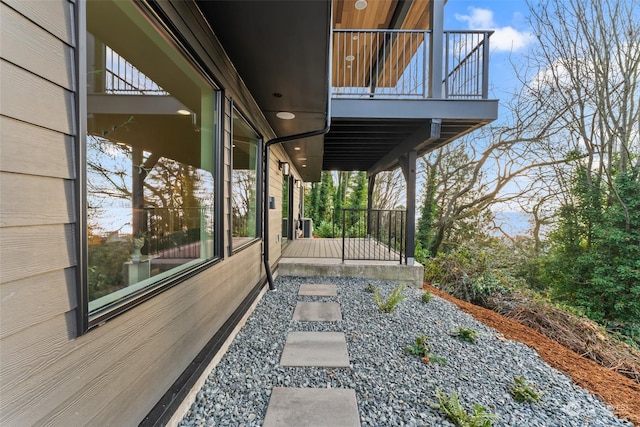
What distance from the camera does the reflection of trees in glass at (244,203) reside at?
288cm

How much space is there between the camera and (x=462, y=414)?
156cm

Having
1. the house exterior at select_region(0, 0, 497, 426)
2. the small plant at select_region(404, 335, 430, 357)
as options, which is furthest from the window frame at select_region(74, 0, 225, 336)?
the small plant at select_region(404, 335, 430, 357)

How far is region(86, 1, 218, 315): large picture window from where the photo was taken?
1272 mm

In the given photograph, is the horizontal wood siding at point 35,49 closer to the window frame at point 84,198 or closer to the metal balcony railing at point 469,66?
the window frame at point 84,198

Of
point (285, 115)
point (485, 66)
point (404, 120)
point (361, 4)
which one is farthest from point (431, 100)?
point (285, 115)

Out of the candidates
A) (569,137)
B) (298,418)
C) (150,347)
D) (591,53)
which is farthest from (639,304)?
(150,347)

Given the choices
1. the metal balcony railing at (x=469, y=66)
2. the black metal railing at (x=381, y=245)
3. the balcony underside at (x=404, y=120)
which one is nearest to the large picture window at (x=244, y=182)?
the balcony underside at (x=404, y=120)

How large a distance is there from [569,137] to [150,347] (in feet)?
32.5

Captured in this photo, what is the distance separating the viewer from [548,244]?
7.34 m

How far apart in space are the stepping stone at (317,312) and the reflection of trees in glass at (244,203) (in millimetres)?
1071

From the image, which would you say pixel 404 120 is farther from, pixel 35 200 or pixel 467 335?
pixel 35 200

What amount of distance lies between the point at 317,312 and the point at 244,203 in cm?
150

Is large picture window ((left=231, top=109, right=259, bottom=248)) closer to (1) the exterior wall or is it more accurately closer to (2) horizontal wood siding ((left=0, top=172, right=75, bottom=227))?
(1) the exterior wall

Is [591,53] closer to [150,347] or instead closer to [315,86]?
[315,86]
